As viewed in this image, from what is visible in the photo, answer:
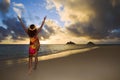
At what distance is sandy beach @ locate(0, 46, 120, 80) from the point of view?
3.07 meters

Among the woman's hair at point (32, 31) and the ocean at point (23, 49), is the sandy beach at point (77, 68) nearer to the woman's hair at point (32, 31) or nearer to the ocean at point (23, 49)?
the ocean at point (23, 49)

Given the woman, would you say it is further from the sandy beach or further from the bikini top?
the sandy beach

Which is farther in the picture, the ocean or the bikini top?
the ocean

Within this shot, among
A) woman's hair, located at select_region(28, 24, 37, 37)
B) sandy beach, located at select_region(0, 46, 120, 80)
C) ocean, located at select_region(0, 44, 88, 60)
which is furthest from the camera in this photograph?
ocean, located at select_region(0, 44, 88, 60)

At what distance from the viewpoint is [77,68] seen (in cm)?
317

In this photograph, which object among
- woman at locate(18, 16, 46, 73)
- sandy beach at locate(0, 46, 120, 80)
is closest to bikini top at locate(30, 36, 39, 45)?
woman at locate(18, 16, 46, 73)

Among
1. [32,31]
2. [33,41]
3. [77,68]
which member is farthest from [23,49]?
[77,68]

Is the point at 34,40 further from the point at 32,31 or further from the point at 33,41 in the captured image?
the point at 32,31

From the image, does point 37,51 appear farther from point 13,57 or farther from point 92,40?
point 92,40

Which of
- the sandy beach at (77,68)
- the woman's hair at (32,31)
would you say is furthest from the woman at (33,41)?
the sandy beach at (77,68)

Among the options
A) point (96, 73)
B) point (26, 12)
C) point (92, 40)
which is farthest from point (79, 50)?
point (26, 12)

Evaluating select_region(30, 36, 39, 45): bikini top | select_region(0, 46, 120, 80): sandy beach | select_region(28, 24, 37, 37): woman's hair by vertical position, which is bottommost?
select_region(0, 46, 120, 80): sandy beach

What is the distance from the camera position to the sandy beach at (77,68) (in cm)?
307

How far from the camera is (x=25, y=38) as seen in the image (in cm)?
328
